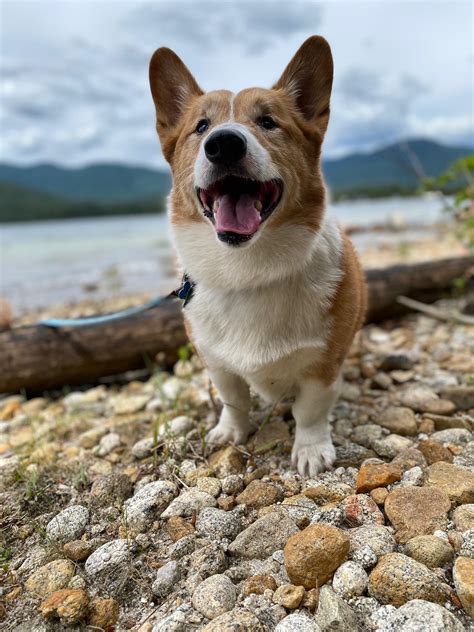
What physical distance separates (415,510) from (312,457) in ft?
1.91

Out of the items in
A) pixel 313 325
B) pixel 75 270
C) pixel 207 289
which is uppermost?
pixel 207 289

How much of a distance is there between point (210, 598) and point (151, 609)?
0.73 feet

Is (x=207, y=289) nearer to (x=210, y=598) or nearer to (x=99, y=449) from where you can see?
(x=99, y=449)

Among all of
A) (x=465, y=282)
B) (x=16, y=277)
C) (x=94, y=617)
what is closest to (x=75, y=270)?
(x=16, y=277)

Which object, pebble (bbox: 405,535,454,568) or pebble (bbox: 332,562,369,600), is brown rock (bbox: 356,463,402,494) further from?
pebble (bbox: 332,562,369,600)

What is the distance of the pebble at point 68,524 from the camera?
192cm

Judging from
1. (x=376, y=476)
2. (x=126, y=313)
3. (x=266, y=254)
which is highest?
(x=266, y=254)

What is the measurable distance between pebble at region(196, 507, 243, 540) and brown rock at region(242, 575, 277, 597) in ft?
0.84

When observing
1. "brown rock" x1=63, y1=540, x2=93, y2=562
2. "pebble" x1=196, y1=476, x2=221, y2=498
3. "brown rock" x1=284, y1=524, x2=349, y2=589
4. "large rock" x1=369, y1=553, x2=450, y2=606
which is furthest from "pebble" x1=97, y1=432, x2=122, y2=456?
"large rock" x1=369, y1=553, x2=450, y2=606

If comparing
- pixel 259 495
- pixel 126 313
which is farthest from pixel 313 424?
pixel 126 313

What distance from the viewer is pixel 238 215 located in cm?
221

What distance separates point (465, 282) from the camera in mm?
5055

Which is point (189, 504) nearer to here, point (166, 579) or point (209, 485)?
point (209, 485)

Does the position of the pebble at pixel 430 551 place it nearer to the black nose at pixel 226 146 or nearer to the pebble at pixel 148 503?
the pebble at pixel 148 503
